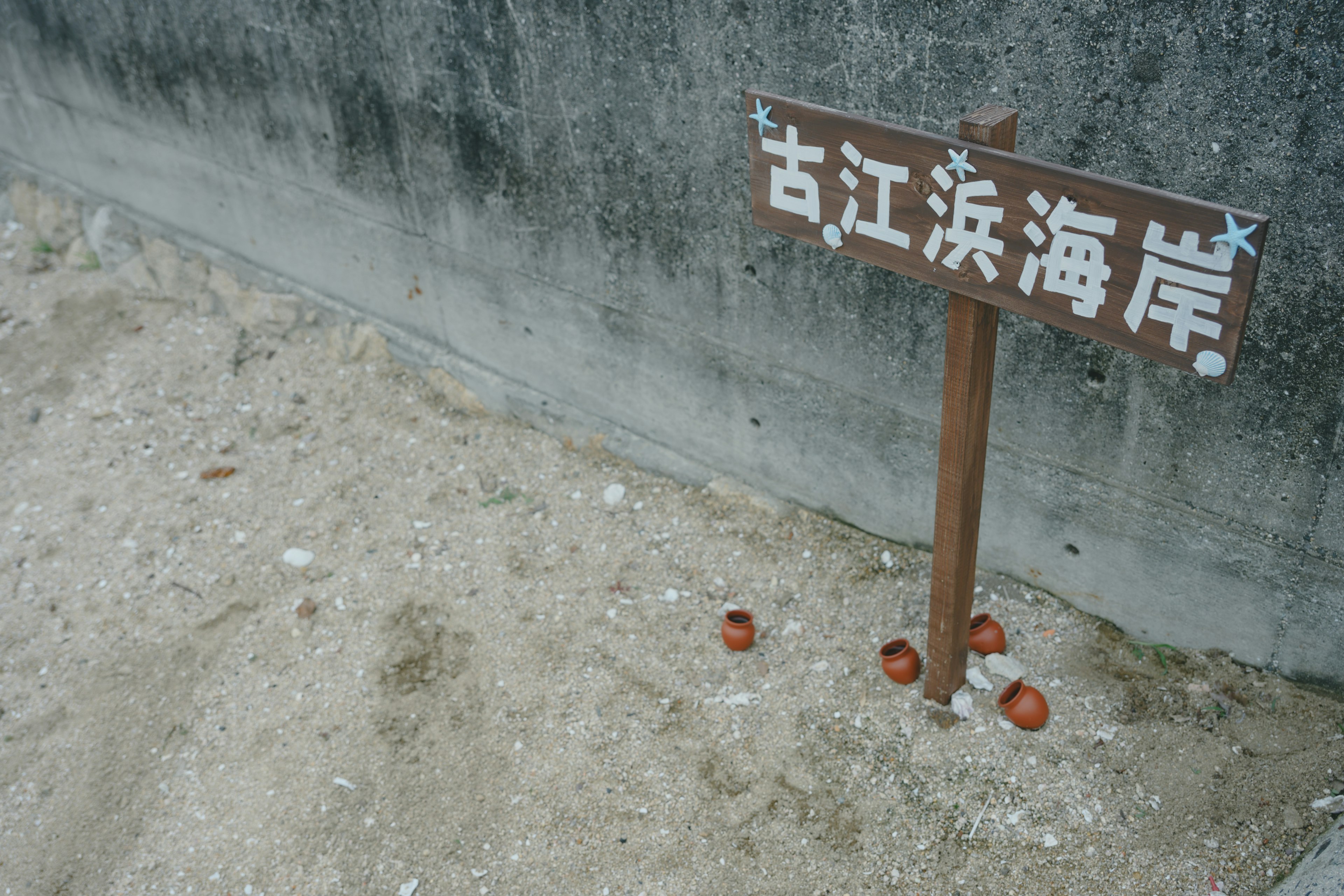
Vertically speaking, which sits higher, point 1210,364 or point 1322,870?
point 1210,364

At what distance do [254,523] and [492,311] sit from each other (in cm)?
139

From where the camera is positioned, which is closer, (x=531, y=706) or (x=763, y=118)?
(x=763, y=118)

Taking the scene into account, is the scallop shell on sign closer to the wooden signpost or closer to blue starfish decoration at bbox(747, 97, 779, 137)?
the wooden signpost

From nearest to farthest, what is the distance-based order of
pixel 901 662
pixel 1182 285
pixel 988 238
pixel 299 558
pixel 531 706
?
pixel 1182 285 < pixel 988 238 < pixel 901 662 < pixel 531 706 < pixel 299 558

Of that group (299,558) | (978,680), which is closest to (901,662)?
(978,680)

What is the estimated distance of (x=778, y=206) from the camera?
2.63 meters

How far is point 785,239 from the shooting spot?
10.9 ft

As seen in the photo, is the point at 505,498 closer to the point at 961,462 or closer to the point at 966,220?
the point at 961,462

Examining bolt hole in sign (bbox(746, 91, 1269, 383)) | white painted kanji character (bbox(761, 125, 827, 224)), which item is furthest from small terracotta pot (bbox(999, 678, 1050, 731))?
white painted kanji character (bbox(761, 125, 827, 224))

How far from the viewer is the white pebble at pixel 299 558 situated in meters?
4.12

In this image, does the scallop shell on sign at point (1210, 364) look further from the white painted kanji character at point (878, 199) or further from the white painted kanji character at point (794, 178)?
the white painted kanji character at point (794, 178)

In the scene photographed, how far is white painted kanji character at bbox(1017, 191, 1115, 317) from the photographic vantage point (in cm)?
210

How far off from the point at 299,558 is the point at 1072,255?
3.24 m

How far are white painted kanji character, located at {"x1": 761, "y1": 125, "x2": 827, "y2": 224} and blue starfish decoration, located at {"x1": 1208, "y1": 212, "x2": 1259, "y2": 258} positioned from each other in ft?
3.02
